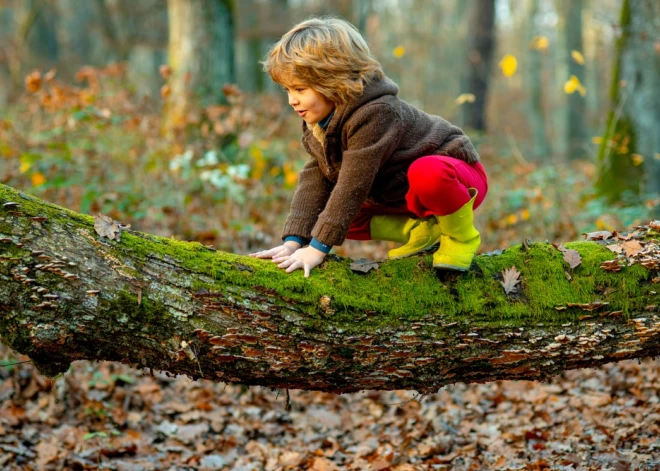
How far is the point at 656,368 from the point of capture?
452 cm

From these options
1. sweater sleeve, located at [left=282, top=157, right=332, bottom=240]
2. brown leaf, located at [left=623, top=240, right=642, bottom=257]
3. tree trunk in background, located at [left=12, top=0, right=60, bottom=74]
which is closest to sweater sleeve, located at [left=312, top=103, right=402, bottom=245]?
sweater sleeve, located at [left=282, top=157, right=332, bottom=240]

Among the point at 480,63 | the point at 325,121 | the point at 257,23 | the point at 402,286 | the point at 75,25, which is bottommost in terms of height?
the point at 402,286

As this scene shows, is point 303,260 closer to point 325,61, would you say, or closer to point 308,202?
point 308,202

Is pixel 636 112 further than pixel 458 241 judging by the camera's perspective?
Yes

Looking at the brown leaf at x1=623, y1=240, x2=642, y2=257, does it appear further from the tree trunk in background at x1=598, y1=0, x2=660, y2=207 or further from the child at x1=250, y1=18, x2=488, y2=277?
the tree trunk in background at x1=598, y1=0, x2=660, y2=207

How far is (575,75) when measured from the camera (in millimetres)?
18328

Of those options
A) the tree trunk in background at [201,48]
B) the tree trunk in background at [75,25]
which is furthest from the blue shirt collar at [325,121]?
the tree trunk in background at [75,25]

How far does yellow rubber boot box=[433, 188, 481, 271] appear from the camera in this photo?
263 centimetres

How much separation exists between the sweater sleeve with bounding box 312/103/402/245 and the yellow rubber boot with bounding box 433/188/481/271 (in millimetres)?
410

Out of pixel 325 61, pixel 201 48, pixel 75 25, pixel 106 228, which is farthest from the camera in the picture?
pixel 75 25

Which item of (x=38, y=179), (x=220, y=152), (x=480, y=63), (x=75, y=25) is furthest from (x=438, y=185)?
(x=75, y=25)

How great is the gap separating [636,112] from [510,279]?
16.5 feet

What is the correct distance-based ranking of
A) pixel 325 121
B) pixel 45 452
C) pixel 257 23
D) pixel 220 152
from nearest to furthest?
pixel 325 121, pixel 45 452, pixel 220 152, pixel 257 23

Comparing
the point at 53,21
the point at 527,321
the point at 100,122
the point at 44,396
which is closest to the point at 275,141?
the point at 100,122
